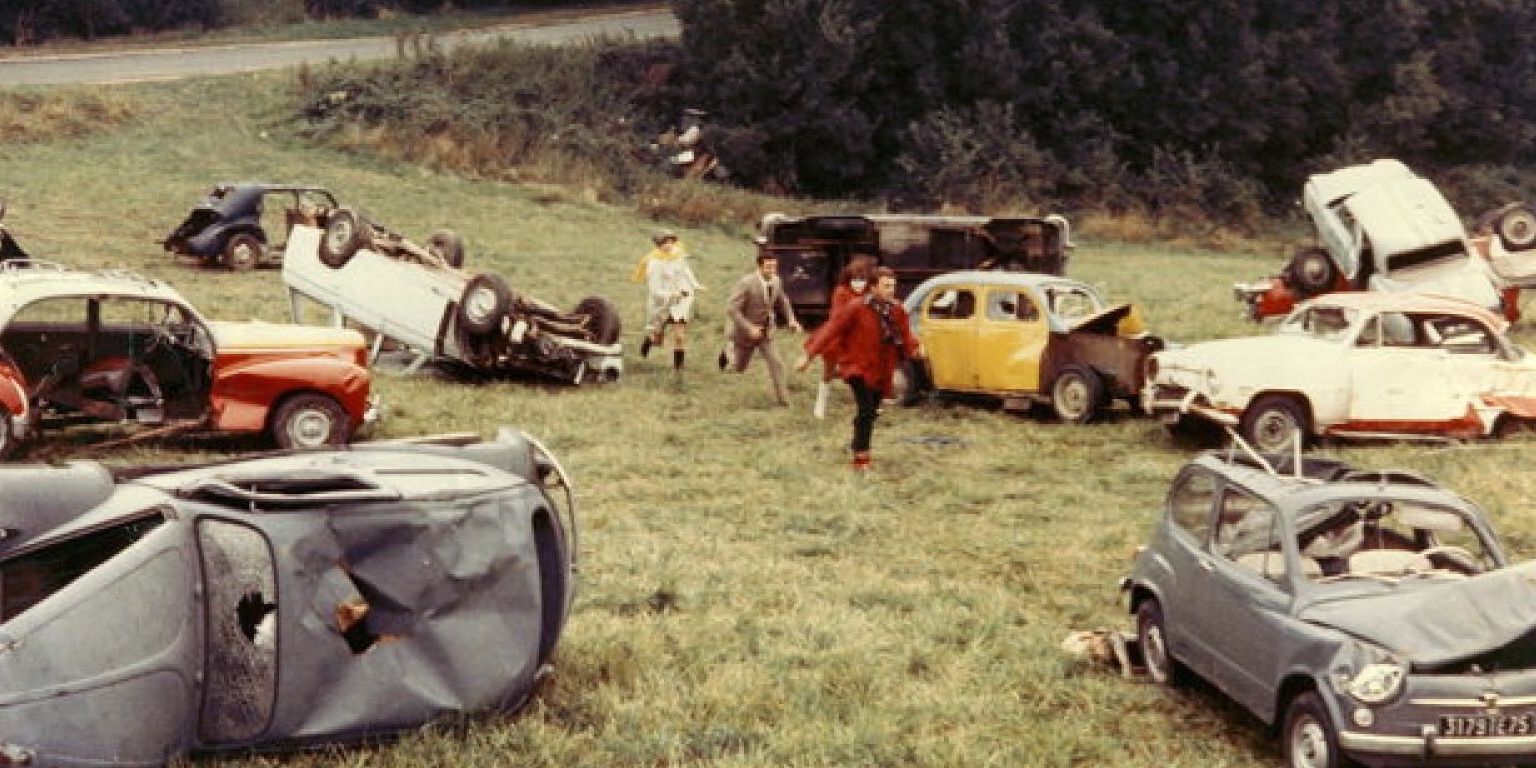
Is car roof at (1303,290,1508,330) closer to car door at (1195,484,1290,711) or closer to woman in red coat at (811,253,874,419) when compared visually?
woman in red coat at (811,253,874,419)

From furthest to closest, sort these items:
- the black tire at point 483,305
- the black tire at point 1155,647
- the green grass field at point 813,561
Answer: the black tire at point 483,305, the black tire at point 1155,647, the green grass field at point 813,561

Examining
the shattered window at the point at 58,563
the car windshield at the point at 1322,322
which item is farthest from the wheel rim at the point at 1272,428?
the shattered window at the point at 58,563

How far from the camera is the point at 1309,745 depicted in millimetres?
7781

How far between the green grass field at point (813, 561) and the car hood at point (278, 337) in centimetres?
98

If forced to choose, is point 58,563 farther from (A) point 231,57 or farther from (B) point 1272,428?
(A) point 231,57

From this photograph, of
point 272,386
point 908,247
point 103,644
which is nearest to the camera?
point 103,644

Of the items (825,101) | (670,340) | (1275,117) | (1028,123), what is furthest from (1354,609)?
(1275,117)

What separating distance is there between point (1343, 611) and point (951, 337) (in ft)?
34.4

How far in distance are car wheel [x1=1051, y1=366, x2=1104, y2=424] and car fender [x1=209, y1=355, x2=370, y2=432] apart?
6795mm

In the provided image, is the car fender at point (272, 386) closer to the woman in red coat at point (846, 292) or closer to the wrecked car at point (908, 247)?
the woman in red coat at point (846, 292)

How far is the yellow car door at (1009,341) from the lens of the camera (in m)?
17.8

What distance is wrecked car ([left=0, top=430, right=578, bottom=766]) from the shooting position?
6531mm

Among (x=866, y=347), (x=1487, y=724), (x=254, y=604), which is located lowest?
(x=1487, y=724)

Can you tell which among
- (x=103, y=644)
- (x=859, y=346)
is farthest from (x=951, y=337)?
(x=103, y=644)
